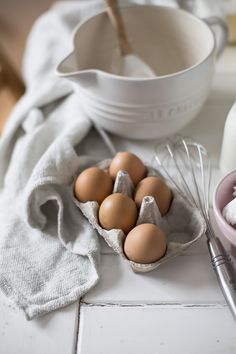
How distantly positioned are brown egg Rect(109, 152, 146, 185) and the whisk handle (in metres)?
0.12

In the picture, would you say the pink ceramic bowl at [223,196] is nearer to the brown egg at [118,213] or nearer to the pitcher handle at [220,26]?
the brown egg at [118,213]

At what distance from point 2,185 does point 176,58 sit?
345 millimetres

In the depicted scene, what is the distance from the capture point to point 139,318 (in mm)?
481

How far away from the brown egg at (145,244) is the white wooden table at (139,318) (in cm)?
3

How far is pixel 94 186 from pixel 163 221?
0.09 meters

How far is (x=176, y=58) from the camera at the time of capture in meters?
0.76

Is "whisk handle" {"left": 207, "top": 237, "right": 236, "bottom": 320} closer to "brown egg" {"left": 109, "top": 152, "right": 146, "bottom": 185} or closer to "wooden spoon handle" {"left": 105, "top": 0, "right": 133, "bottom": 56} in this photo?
"brown egg" {"left": 109, "top": 152, "right": 146, "bottom": 185}

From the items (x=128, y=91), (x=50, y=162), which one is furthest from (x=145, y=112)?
(x=50, y=162)

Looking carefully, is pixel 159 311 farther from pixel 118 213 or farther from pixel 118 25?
pixel 118 25

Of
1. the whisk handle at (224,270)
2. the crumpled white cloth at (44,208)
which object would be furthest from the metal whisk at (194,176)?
the crumpled white cloth at (44,208)

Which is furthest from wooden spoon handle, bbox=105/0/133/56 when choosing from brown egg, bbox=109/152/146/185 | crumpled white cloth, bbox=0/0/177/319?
brown egg, bbox=109/152/146/185

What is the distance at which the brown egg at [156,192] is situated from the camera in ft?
1.78

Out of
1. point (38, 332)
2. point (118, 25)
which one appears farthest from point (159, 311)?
point (118, 25)

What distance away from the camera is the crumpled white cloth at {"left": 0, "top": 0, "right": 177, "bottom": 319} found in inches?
20.1
